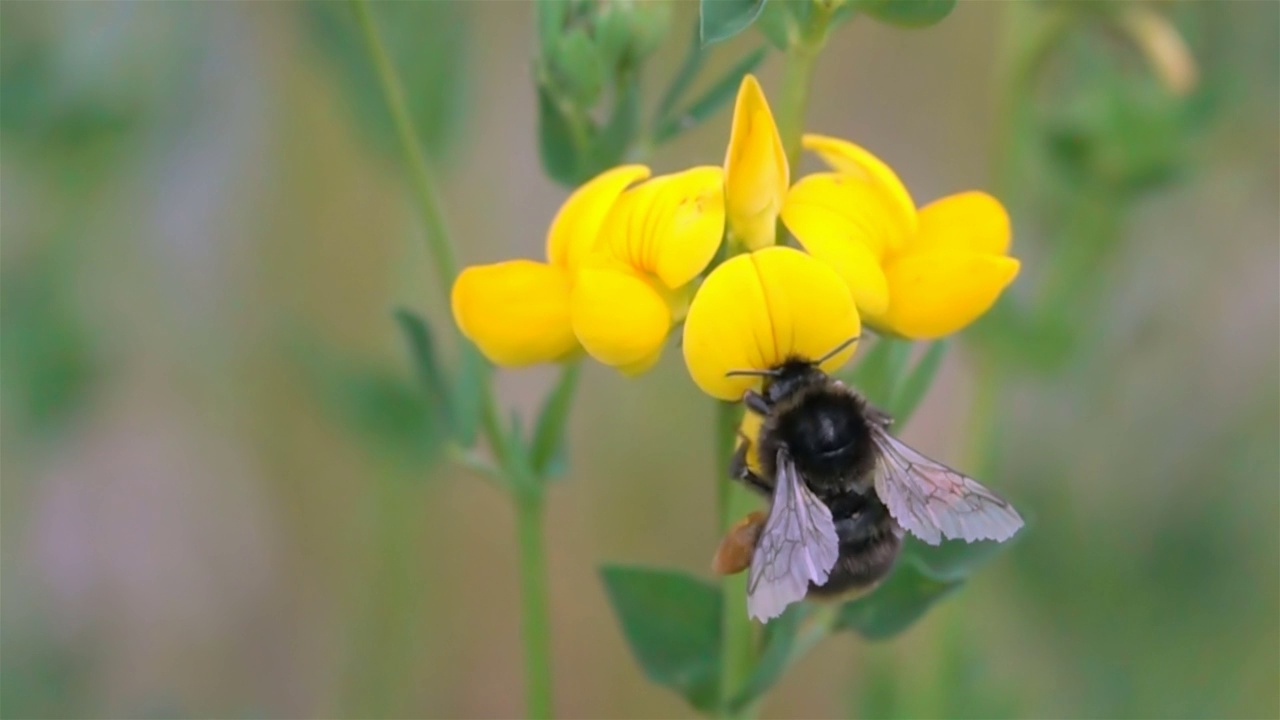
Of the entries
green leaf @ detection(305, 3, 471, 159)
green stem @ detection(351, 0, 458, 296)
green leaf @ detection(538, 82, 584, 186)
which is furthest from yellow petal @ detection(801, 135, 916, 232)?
green leaf @ detection(305, 3, 471, 159)

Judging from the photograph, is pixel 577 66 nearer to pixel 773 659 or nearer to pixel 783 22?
pixel 783 22

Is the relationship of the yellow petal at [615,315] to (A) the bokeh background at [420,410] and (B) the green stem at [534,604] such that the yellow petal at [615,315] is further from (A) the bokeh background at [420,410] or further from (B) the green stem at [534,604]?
(A) the bokeh background at [420,410]

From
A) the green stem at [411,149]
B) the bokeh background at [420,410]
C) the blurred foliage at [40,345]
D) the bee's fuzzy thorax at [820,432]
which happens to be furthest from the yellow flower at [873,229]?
the blurred foliage at [40,345]

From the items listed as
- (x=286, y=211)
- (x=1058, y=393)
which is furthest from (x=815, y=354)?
(x=286, y=211)

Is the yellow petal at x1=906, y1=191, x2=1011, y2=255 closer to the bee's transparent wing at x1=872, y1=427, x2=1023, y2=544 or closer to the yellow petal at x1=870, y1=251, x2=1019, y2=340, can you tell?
the yellow petal at x1=870, y1=251, x2=1019, y2=340

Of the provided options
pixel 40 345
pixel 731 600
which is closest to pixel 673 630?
pixel 731 600
